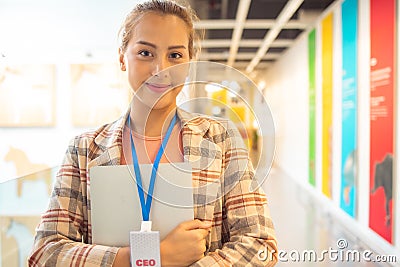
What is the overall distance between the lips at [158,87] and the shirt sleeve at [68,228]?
0.57 feet

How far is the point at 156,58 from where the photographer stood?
59 cm

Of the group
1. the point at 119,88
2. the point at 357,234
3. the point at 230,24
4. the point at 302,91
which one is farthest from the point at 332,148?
the point at 119,88

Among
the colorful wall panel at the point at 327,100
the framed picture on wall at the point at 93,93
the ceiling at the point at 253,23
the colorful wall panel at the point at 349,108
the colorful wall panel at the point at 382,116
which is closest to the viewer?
the framed picture on wall at the point at 93,93

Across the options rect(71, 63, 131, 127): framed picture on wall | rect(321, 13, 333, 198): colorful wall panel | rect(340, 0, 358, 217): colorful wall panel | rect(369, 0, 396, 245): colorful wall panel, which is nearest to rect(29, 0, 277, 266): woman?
rect(71, 63, 131, 127): framed picture on wall

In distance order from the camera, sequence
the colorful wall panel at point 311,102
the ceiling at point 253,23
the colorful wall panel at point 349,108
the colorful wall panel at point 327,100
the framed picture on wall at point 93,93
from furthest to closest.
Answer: the colorful wall panel at point 311,102
the ceiling at point 253,23
the colorful wall panel at point 327,100
the colorful wall panel at point 349,108
the framed picture on wall at point 93,93

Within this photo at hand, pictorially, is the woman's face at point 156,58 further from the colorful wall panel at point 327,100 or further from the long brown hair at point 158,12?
the colorful wall panel at point 327,100

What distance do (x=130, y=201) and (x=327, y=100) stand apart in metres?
3.50

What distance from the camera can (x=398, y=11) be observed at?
227cm

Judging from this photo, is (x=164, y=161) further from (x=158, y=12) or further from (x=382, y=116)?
(x=382, y=116)

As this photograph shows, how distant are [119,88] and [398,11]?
6.45 ft

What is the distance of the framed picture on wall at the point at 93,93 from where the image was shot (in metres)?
1.01

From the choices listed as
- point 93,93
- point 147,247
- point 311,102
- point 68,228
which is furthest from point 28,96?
point 311,102

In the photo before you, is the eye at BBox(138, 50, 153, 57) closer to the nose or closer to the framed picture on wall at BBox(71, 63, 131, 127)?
the nose

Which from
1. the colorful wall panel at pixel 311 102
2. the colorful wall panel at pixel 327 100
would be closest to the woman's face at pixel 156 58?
the colorful wall panel at pixel 327 100
